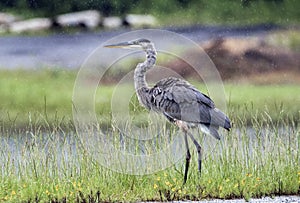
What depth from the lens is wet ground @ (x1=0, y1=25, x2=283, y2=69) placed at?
45.5ft

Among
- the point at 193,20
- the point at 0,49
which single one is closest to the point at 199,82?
the point at 193,20

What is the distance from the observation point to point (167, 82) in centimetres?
802

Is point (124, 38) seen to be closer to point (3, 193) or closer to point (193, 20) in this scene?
point (193, 20)

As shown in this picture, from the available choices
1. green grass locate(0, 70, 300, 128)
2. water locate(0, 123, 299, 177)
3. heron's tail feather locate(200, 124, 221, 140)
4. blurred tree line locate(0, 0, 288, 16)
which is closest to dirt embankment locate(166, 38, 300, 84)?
green grass locate(0, 70, 300, 128)

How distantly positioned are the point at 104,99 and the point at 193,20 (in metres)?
3.08

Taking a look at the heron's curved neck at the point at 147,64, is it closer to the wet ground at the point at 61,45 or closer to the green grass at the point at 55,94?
the green grass at the point at 55,94

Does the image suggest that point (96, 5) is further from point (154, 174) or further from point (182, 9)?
point (154, 174)

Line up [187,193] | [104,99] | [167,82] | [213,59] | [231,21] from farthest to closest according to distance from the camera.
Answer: [231,21]
[213,59]
[104,99]
[167,82]
[187,193]

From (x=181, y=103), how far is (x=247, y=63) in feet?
21.1

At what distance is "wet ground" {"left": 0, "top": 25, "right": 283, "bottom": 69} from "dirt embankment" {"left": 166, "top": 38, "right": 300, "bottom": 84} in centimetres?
22

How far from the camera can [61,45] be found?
14656 millimetres

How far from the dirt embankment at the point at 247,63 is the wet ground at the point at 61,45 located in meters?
0.22

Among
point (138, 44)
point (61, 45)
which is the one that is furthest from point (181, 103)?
point (61, 45)

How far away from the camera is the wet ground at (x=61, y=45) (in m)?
13.9
